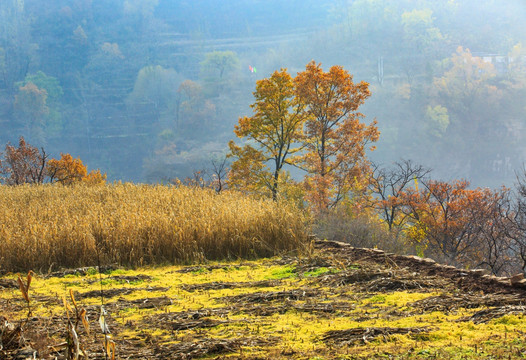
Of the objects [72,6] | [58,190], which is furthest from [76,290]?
[72,6]

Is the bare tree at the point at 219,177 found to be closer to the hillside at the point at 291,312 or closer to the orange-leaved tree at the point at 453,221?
the hillside at the point at 291,312

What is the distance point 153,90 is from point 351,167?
374 feet

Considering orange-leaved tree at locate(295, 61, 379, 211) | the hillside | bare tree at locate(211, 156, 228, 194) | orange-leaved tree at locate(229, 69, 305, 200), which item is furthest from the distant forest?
the hillside

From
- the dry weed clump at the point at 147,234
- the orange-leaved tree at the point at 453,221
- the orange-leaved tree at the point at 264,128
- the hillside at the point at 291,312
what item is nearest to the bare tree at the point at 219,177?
the orange-leaved tree at the point at 264,128

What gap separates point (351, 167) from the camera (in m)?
37.6

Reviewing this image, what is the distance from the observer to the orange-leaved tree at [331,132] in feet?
115

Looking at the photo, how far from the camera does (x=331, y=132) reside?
36.7 m

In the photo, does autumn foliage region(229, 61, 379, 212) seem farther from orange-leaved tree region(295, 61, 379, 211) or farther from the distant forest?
the distant forest

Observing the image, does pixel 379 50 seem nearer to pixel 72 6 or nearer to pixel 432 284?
pixel 72 6

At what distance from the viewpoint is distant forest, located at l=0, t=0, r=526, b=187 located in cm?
11456

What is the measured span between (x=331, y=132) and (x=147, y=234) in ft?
93.0

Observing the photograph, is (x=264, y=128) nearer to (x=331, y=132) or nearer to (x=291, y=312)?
(x=331, y=132)

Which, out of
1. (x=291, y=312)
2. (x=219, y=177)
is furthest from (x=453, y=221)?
(x=291, y=312)

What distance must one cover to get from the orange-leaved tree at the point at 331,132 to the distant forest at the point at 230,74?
72912mm
